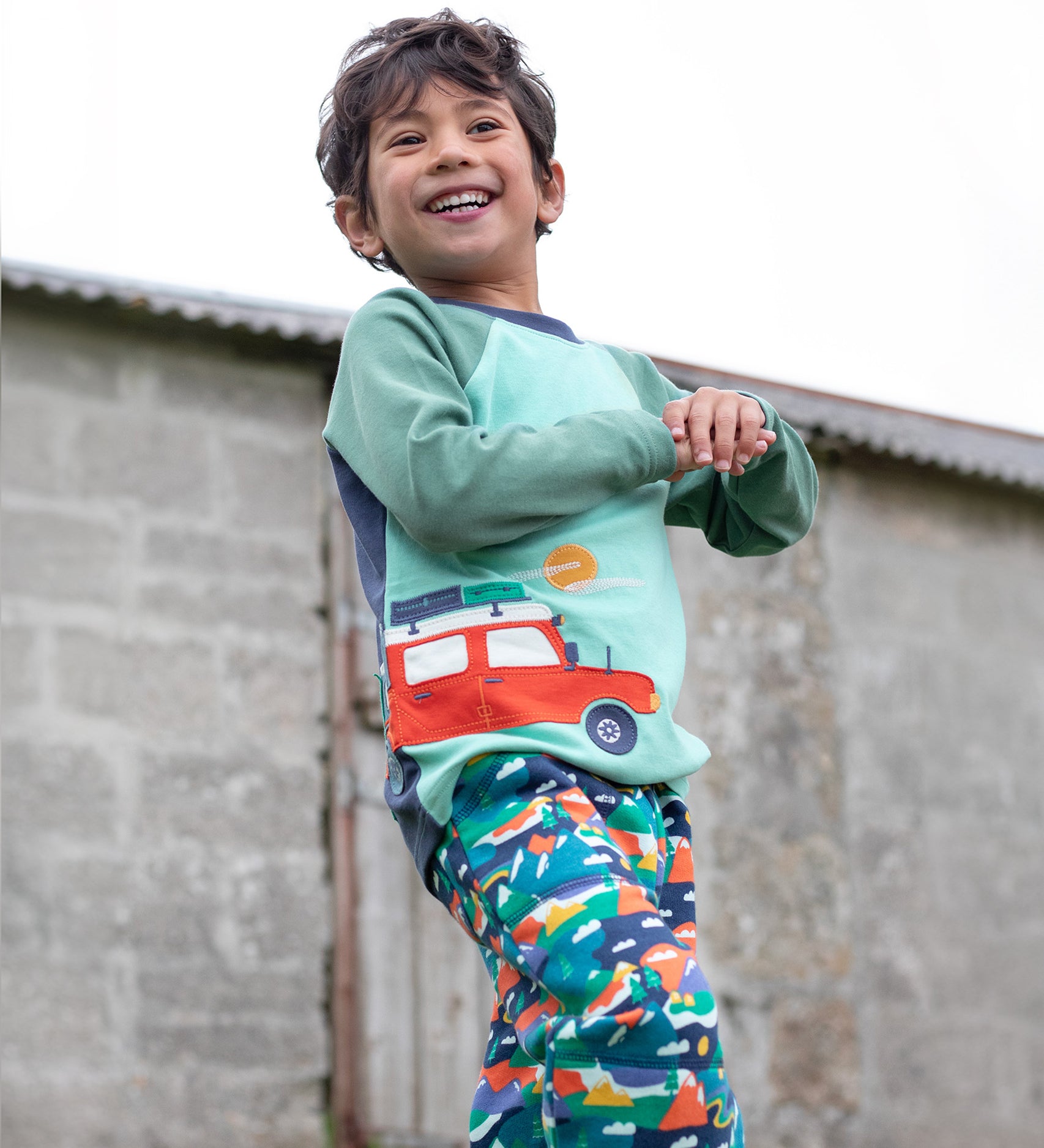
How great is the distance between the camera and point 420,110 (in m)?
2.11

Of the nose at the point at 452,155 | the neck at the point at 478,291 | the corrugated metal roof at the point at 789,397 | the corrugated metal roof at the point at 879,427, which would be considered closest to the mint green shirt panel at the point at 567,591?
the neck at the point at 478,291

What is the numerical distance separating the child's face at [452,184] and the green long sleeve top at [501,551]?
0.32ft

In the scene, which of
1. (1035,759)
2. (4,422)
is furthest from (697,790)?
(4,422)

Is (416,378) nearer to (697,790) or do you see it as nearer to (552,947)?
(552,947)

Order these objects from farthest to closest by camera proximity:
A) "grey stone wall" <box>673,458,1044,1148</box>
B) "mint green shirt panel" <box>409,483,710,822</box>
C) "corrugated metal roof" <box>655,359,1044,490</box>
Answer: "corrugated metal roof" <box>655,359,1044,490</box>, "grey stone wall" <box>673,458,1044,1148</box>, "mint green shirt panel" <box>409,483,710,822</box>

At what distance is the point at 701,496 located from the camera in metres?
2.26

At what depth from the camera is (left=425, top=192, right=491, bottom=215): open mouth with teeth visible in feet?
6.84

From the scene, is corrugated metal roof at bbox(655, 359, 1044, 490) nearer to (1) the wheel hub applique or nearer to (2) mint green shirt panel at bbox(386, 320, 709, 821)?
(2) mint green shirt panel at bbox(386, 320, 709, 821)

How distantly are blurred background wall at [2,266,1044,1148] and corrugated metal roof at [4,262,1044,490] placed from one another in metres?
0.02

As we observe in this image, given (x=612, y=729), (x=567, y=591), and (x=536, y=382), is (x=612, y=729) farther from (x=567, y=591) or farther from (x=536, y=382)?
(x=536, y=382)

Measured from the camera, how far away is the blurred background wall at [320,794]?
211 inches

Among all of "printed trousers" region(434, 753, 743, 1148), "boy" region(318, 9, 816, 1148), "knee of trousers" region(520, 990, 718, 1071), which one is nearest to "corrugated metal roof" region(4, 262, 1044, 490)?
"boy" region(318, 9, 816, 1148)

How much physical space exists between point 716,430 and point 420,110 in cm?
60

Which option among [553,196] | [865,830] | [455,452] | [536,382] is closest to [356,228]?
[553,196]
